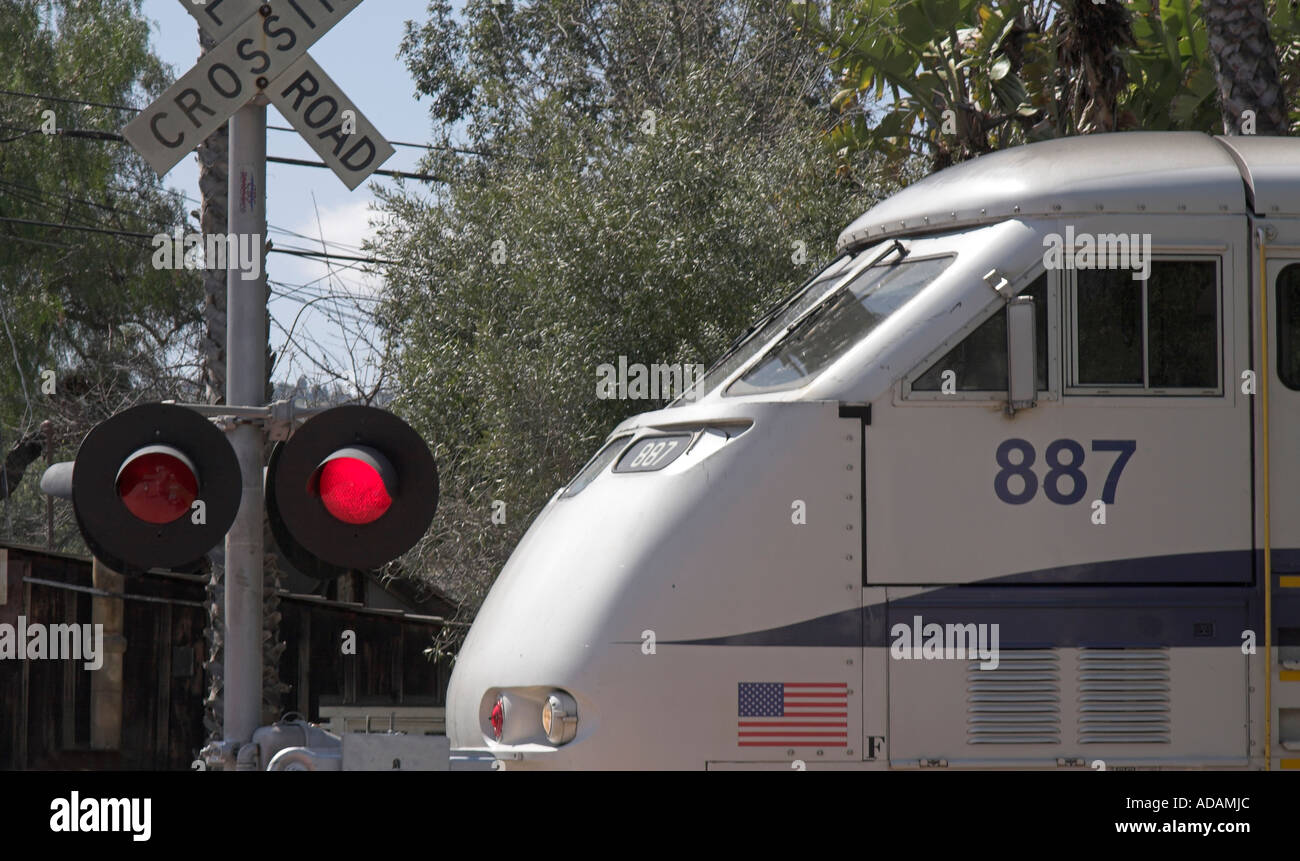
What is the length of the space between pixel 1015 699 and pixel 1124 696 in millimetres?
435

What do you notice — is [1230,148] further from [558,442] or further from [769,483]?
[558,442]

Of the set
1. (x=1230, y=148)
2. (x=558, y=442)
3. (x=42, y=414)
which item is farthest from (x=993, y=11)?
(x=42, y=414)

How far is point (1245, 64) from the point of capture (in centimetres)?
1077

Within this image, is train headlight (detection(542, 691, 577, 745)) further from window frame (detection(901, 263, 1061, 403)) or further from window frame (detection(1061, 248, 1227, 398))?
window frame (detection(1061, 248, 1227, 398))

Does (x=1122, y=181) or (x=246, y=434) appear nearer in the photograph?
(x=246, y=434)

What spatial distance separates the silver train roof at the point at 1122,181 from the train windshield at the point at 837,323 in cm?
28

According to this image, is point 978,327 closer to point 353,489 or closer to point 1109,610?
point 1109,610

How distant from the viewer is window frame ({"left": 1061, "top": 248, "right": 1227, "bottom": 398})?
564 cm

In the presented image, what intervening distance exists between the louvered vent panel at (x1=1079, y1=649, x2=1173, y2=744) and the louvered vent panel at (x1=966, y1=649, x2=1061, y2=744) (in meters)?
0.12

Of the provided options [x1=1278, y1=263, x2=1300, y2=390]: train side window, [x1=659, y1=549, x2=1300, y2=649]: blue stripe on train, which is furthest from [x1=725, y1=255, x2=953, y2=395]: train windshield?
[x1=1278, y1=263, x2=1300, y2=390]: train side window

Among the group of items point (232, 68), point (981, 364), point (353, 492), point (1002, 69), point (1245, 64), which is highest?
point (1002, 69)

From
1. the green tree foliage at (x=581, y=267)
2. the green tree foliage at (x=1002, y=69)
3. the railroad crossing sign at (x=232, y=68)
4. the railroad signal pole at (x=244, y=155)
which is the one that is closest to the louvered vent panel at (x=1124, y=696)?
the railroad signal pole at (x=244, y=155)

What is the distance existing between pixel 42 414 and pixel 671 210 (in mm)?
16898

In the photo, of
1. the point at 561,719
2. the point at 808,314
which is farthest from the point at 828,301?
the point at 561,719
